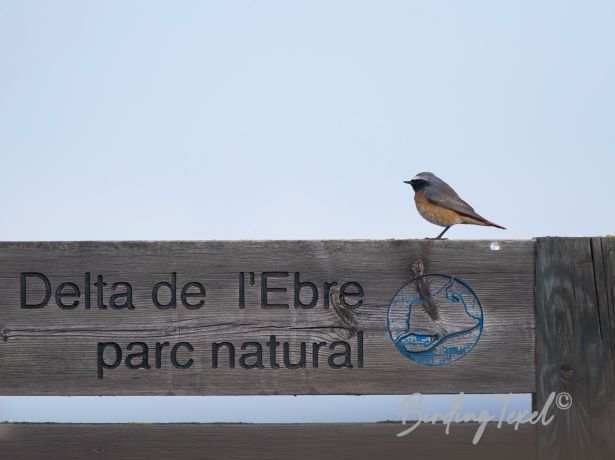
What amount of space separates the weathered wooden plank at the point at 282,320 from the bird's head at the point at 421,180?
2.53 ft

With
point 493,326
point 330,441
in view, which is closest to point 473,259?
point 493,326

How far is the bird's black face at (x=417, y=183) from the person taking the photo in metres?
4.64

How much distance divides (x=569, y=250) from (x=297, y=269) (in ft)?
4.67

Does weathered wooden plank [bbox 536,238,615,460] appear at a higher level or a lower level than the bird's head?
lower

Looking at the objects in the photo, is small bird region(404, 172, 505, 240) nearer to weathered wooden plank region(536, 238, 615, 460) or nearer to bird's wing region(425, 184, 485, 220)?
bird's wing region(425, 184, 485, 220)

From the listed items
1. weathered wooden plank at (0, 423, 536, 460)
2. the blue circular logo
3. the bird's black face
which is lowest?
weathered wooden plank at (0, 423, 536, 460)

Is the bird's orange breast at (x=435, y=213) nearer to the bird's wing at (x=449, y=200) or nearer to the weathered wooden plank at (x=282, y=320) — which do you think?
the bird's wing at (x=449, y=200)

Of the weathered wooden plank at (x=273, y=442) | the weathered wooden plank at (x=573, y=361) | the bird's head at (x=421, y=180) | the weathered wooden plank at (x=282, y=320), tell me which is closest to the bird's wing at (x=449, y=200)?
the bird's head at (x=421, y=180)

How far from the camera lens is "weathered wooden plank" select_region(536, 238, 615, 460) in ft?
12.7

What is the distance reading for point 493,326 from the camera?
389 cm

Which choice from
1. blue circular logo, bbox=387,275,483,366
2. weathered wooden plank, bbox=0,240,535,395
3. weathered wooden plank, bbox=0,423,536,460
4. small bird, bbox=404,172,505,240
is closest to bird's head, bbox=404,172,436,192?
small bird, bbox=404,172,505,240

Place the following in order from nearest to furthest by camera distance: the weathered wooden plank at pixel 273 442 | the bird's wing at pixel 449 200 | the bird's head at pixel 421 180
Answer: the weathered wooden plank at pixel 273 442 → the bird's wing at pixel 449 200 → the bird's head at pixel 421 180

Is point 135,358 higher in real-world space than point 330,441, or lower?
higher

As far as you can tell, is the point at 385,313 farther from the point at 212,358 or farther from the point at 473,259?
the point at 212,358
